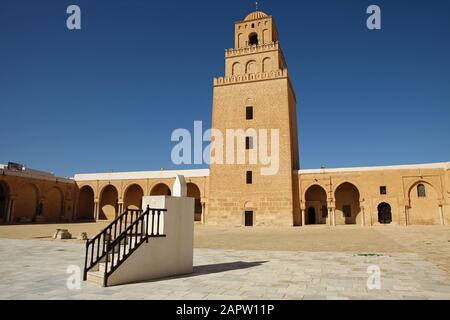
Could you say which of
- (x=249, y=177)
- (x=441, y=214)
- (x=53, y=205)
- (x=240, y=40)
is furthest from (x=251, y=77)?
(x=53, y=205)

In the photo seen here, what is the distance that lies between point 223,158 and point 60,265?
19.3m

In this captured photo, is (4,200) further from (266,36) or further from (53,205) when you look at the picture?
(266,36)

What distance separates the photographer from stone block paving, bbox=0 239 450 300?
14.7 feet

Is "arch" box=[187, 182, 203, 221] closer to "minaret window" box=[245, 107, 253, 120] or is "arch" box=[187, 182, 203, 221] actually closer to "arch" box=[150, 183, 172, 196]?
"arch" box=[150, 183, 172, 196]

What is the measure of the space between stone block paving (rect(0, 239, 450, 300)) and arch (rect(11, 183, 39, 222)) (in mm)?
22577

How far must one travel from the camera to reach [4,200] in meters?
26.3

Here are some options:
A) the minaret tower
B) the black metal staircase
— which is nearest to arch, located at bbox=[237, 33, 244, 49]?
the minaret tower

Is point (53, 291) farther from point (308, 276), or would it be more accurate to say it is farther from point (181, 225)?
point (308, 276)

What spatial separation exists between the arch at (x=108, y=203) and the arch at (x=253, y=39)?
1944 cm

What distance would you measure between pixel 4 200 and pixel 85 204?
9081 millimetres

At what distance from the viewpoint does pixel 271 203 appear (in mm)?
24359

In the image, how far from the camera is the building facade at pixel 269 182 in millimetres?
23484

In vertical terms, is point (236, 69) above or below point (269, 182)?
above
